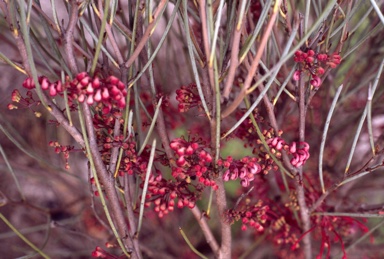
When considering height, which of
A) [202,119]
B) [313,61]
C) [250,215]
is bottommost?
[250,215]

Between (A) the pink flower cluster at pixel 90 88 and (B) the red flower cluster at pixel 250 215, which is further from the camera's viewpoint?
(B) the red flower cluster at pixel 250 215

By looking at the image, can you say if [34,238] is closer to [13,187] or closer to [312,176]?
[13,187]

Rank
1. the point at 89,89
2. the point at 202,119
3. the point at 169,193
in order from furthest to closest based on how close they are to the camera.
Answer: the point at 202,119
the point at 169,193
the point at 89,89

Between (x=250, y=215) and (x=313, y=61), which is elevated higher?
(x=313, y=61)

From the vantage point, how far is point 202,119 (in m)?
0.75

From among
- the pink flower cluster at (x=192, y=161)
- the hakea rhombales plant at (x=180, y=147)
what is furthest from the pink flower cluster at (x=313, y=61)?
the pink flower cluster at (x=192, y=161)

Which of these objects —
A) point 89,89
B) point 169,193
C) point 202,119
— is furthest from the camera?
point 202,119

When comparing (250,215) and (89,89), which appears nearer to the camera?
(89,89)

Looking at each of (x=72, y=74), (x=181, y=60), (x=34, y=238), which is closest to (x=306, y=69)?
(x=72, y=74)

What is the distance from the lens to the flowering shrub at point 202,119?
343 millimetres

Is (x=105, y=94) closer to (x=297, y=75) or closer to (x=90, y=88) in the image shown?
(x=90, y=88)

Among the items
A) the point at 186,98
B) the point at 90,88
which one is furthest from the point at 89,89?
the point at 186,98

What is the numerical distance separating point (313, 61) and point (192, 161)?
0.43ft

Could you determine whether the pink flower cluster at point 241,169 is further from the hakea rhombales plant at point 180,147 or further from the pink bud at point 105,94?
the pink bud at point 105,94
